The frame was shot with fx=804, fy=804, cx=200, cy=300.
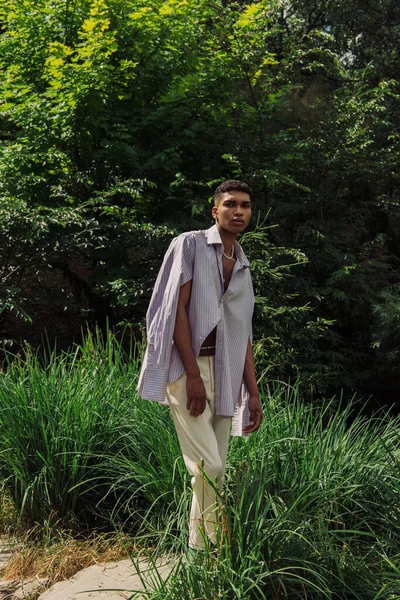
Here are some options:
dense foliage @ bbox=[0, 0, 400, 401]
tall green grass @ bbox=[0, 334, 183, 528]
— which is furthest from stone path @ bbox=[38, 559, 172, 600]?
dense foliage @ bbox=[0, 0, 400, 401]

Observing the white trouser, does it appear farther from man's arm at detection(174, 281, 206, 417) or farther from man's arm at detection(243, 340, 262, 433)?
man's arm at detection(243, 340, 262, 433)

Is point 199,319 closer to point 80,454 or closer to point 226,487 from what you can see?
point 226,487

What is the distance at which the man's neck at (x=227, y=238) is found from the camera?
336 cm

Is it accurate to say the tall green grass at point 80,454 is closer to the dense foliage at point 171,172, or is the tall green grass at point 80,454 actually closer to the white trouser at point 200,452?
the white trouser at point 200,452

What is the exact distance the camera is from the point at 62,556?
384 cm

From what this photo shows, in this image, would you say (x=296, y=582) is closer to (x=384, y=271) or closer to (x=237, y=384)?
(x=237, y=384)

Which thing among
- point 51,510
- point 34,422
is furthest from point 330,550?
point 34,422

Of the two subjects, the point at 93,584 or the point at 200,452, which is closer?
the point at 200,452

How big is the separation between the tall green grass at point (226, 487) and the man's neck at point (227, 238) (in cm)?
90

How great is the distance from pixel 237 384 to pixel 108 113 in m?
6.29

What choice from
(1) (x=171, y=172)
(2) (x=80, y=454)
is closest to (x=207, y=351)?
(2) (x=80, y=454)

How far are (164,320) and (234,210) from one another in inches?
21.3

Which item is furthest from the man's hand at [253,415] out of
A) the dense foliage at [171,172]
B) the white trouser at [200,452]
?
the dense foliage at [171,172]

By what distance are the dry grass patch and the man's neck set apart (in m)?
1.43
